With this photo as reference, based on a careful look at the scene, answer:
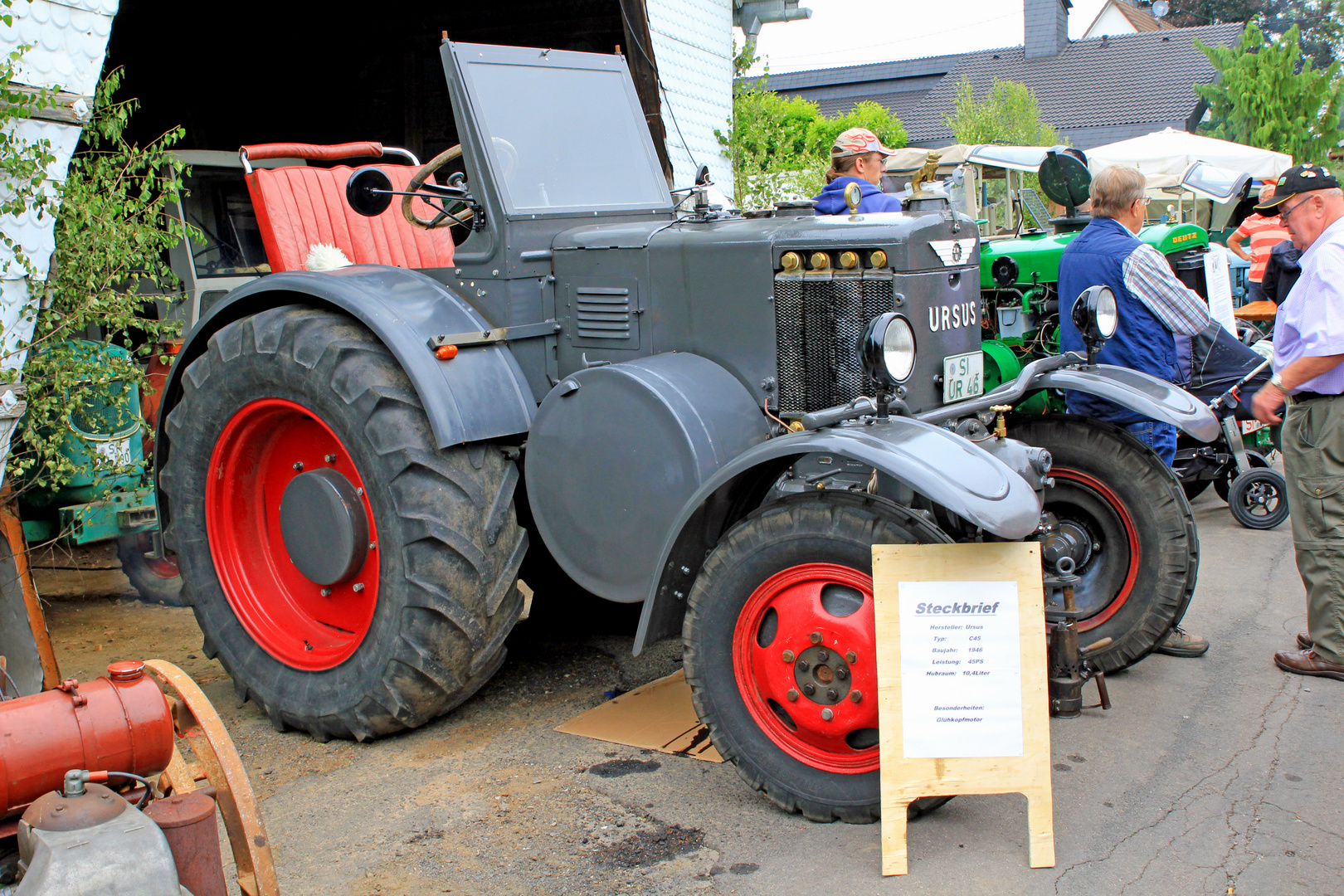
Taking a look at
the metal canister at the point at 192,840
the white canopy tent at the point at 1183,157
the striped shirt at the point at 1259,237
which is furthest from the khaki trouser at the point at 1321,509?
the white canopy tent at the point at 1183,157

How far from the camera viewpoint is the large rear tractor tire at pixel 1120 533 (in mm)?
3939

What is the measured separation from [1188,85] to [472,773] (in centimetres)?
3274

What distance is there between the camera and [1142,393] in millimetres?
3852

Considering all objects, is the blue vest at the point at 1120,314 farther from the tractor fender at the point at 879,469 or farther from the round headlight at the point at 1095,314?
the tractor fender at the point at 879,469

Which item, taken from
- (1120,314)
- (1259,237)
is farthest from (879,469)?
(1259,237)

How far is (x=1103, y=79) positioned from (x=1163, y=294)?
1265 inches

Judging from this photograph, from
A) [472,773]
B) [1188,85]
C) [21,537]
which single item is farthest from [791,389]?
[1188,85]

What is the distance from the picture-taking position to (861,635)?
2.85 meters

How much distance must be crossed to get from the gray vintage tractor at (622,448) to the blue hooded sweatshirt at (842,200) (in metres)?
0.11

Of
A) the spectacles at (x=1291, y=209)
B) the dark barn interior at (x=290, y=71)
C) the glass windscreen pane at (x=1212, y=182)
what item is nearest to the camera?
the spectacles at (x=1291, y=209)

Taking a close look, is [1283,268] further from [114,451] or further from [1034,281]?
[114,451]

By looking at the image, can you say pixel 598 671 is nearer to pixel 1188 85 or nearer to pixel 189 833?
pixel 189 833

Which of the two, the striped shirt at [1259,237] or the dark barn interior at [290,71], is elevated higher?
the dark barn interior at [290,71]

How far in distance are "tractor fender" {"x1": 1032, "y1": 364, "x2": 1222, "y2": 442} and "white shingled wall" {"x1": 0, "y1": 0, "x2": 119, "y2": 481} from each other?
359 cm
